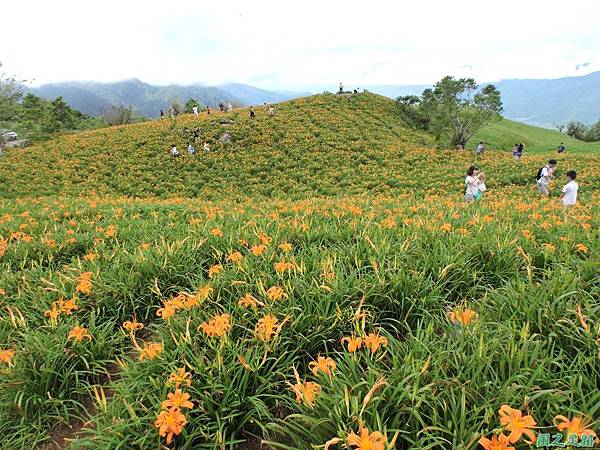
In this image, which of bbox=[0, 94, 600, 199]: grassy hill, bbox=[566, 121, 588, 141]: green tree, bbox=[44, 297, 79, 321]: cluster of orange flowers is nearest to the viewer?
bbox=[44, 297, 79, 321]: cluster of orange flowers

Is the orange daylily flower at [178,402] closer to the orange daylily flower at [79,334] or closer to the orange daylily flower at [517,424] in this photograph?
the orange daylily flower at [79,334]

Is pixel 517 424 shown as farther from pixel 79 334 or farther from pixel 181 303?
pixel 79 334

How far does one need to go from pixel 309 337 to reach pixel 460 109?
98.3 feet

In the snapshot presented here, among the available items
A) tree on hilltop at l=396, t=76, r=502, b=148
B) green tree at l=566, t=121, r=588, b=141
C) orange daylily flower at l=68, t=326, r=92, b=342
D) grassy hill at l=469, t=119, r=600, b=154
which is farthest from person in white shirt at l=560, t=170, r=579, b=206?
green tree at l=566, t=121, r=588, b=141

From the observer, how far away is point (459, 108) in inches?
1085

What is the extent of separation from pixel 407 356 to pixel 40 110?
46473 mm

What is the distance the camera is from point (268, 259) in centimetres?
357

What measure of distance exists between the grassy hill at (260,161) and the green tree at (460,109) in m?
1.89

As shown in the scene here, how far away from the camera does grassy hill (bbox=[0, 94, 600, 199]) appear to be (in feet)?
60.1

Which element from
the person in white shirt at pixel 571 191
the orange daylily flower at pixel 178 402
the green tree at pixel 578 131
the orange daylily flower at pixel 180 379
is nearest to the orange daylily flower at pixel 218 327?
the orange daylily flower at pixel 180 379

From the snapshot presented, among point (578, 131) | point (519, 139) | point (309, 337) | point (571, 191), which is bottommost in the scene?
point (309, 337)

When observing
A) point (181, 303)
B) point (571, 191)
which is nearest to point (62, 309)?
point (181, 303)

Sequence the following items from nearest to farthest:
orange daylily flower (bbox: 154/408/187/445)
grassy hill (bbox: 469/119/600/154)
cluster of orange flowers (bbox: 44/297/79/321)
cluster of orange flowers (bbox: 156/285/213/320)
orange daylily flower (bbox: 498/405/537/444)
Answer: orange daylily flower (bbox: 498/405/537/444), orange daylily flower (bbox: 154/408/187/445), cluster of orange flowers (bbox: 156/285/213/320), cluster of orange flowers (bbox: 44/297/79/321), grassy hill (bbox: 469/119/600/154)

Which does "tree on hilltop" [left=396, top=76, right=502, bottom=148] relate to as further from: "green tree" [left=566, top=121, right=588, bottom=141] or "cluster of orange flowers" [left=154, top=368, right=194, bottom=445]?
"green tree" [left=566, top=121, right=588, bottom=141]
